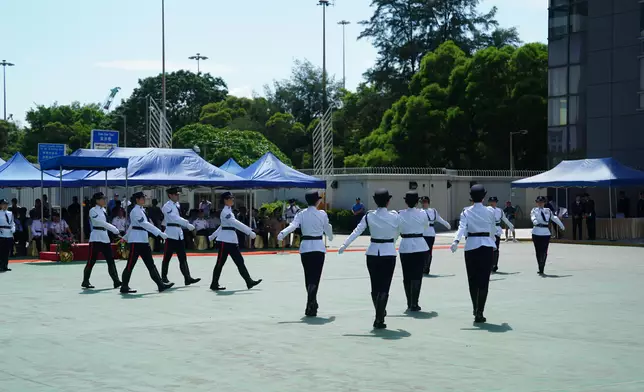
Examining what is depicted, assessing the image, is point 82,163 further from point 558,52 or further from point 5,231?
point 558,52

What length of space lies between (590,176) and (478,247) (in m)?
24.8

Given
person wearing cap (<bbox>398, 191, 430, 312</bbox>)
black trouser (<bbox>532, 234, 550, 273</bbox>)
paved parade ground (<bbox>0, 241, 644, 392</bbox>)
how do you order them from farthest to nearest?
black trouser (<bbox>532, 234, 550, 273</bbox>)
person wearing cap (<bbox>398, 191, 430, 312</bbox>)
paved parade ground (<bbox>0, 241, 644, 392</bbox>)

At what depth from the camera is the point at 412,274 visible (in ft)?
45.7

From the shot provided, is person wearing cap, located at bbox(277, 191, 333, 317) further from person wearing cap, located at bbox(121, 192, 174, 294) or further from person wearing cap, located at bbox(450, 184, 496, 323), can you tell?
person wearing cap, located at bbox(121, 192, 174, 294)

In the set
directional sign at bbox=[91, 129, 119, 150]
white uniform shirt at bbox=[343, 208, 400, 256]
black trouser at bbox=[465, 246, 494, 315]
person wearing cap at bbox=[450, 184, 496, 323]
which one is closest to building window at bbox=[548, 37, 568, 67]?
directional sign at bbox=[91, 129, 119, 150]

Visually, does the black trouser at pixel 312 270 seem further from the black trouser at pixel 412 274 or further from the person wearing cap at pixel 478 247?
the person wearing cap at pixel 478 247

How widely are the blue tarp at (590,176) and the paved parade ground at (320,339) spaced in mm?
17347

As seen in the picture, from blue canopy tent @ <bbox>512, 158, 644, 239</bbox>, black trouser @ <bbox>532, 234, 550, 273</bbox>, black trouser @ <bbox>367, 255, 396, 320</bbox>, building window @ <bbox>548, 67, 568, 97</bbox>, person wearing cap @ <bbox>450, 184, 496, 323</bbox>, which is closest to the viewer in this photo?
black trouser @ <bbox>367, 255, 396, 320</bbox>

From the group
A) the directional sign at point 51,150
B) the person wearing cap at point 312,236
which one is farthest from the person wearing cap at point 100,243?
the directional sign at point 51,150

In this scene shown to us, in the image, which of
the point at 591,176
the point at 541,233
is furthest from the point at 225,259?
the point at 591,176

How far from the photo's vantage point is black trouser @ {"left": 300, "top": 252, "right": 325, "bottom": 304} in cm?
1341

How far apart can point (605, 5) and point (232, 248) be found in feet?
99.6

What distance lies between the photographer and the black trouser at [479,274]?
12516mm

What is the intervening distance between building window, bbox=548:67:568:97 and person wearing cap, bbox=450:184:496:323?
3467 centimetres
